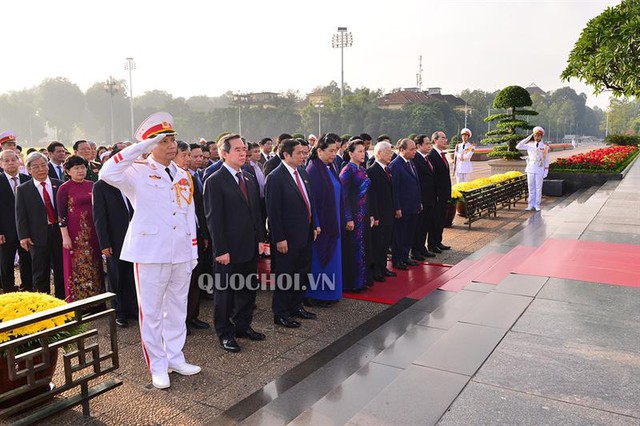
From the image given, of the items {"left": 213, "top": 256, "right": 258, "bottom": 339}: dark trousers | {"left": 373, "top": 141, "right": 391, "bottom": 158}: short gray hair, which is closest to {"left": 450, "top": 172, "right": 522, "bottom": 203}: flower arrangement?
{"left": 373, "top": 141, "right": 391, "bottom": 158}: short gray hair

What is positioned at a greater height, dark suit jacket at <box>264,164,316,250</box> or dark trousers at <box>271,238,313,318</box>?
dark suit jacket at <box>264,164,316,250</box>

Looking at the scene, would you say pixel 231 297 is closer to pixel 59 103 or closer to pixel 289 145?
pixel 289 145

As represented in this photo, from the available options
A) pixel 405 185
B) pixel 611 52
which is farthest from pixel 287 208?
pixel 611 52

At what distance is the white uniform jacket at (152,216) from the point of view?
3.47 m

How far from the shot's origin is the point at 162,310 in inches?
148

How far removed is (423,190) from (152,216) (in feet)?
16.5

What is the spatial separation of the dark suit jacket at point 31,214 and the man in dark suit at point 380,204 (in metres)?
3.71

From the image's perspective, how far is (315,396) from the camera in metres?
3.37

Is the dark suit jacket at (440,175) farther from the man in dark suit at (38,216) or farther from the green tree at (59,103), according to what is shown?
the green tree at (59,103)

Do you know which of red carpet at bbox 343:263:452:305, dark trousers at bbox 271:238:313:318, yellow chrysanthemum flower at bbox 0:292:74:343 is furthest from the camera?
red carpet at bbox 343:263:452:305

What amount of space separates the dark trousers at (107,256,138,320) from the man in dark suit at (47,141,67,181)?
260 centimetres

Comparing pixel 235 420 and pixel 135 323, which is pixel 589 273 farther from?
pixel 135 323

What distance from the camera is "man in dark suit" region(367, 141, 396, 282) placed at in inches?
250

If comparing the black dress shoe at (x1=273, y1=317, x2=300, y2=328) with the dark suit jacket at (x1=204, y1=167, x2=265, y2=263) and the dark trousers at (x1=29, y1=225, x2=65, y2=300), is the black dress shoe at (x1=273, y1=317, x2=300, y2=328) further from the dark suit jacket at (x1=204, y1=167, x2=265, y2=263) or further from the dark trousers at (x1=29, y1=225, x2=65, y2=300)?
the dark trousers at (x1=29, y1=225, x2=65, y2=300)
